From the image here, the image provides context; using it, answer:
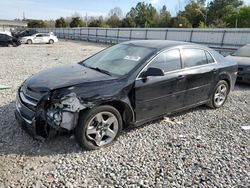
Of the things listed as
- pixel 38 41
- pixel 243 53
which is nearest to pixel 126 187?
pixel 243 53

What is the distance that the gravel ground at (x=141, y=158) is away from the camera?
2818mm

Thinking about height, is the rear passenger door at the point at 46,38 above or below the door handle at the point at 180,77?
below

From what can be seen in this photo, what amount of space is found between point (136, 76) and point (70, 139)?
1.44 metres

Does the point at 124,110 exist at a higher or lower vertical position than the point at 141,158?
higher

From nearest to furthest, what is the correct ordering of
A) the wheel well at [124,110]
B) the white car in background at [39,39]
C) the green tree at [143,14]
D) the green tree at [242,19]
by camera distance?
the wheel well at [124,110] → the white car in background at [39,39] → the green tree at [242,19] → the green tree at [143,14]

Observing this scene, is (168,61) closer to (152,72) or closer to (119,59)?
(152,72)

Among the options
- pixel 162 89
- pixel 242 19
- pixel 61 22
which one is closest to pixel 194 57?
pixel 162 89

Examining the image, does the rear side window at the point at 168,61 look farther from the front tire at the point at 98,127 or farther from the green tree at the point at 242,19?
the green tree at the point at 242,19

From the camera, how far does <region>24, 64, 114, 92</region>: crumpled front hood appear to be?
329 centimetres

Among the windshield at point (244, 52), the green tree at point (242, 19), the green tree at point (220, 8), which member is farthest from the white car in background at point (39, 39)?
the green tree at point (220, 8)

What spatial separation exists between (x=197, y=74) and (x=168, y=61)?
2.46 feet

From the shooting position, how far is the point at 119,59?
4.15 meters

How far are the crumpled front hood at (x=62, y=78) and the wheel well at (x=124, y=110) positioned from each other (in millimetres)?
406

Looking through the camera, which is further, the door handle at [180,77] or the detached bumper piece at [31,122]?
the door handle at [180,77]
